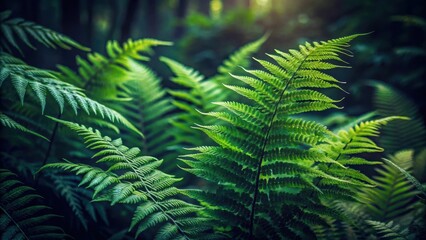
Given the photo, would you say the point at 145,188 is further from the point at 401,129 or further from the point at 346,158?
the point at 401,129

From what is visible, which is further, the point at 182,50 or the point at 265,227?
the point at 182,50

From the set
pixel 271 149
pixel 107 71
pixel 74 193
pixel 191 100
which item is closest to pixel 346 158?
pixel 271 149

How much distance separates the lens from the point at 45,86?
1.39 meters

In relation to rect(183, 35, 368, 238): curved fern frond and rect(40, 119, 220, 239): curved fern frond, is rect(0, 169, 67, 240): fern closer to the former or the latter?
rect(40, 119, 220, 239): curved fern frond

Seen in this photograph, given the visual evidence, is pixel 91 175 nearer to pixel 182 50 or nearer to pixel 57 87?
pixel 57 87

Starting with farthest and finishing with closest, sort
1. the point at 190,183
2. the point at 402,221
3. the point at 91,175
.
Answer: the point at 190,183, the point at 402,221, the point at 91,175

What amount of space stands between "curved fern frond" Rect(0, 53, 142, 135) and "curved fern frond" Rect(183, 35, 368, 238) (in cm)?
46

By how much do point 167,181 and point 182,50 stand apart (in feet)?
19.7

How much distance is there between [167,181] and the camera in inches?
52.7

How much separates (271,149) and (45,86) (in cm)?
110

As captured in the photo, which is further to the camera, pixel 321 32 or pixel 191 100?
pixel 321 32

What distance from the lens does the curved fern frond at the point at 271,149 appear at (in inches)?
49.7

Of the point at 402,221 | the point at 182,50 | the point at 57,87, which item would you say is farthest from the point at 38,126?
the point at 182,50

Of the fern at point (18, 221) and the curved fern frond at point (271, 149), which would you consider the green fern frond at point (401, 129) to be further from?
the fern at point (18, 221)
